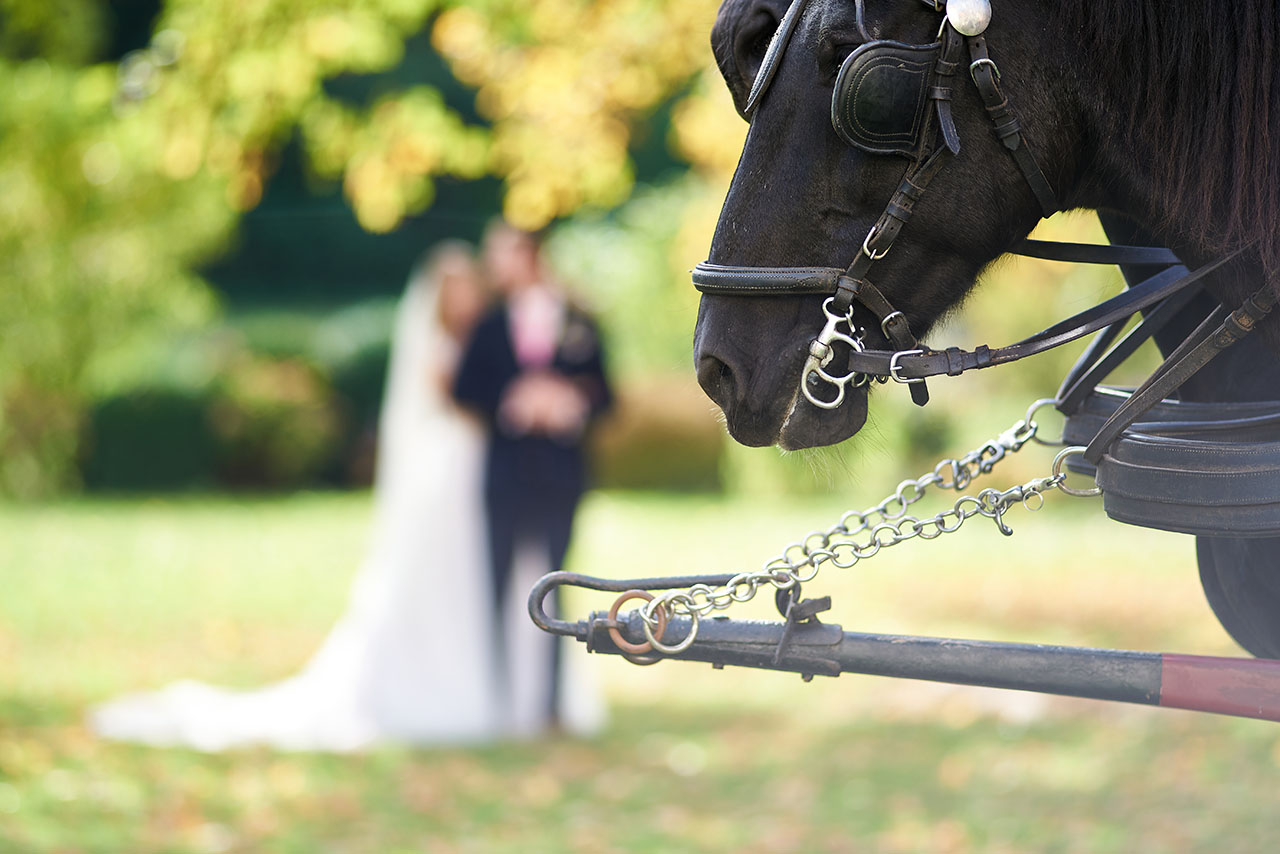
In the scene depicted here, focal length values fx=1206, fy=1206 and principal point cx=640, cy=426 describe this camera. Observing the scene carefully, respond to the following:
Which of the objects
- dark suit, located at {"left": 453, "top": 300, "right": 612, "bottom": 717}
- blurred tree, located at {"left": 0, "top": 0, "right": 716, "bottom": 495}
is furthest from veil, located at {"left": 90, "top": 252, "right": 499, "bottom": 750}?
blurred tree, located at {"left": 0, "top": 0, "right": 716, "bottom": 495}

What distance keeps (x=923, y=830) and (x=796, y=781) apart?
79 centimetres

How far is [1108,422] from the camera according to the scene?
1619mm

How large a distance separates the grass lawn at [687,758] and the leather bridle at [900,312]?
3.41 metres

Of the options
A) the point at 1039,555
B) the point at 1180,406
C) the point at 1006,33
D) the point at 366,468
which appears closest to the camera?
the point at 1006,33

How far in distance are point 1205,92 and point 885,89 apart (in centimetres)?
39

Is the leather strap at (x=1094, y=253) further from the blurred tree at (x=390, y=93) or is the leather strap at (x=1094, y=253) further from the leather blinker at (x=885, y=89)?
the blurred tree at (x=390, y=93)

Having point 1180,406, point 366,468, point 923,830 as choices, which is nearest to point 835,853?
point 923,830

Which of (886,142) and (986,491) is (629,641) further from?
(886,142)

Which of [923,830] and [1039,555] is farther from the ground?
[1039,555]

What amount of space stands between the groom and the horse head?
428cm

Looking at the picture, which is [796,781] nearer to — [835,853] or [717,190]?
[835,853]

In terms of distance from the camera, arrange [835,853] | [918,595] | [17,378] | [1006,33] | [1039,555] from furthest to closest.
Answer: [17,378] < [1039,555] < [918,595] < [835,853] < [1006,33]

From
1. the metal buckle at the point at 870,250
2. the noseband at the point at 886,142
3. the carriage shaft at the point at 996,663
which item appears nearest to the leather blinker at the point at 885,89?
the noseband at the point at 886,142

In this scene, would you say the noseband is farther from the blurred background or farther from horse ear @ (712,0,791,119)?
the blurred background
